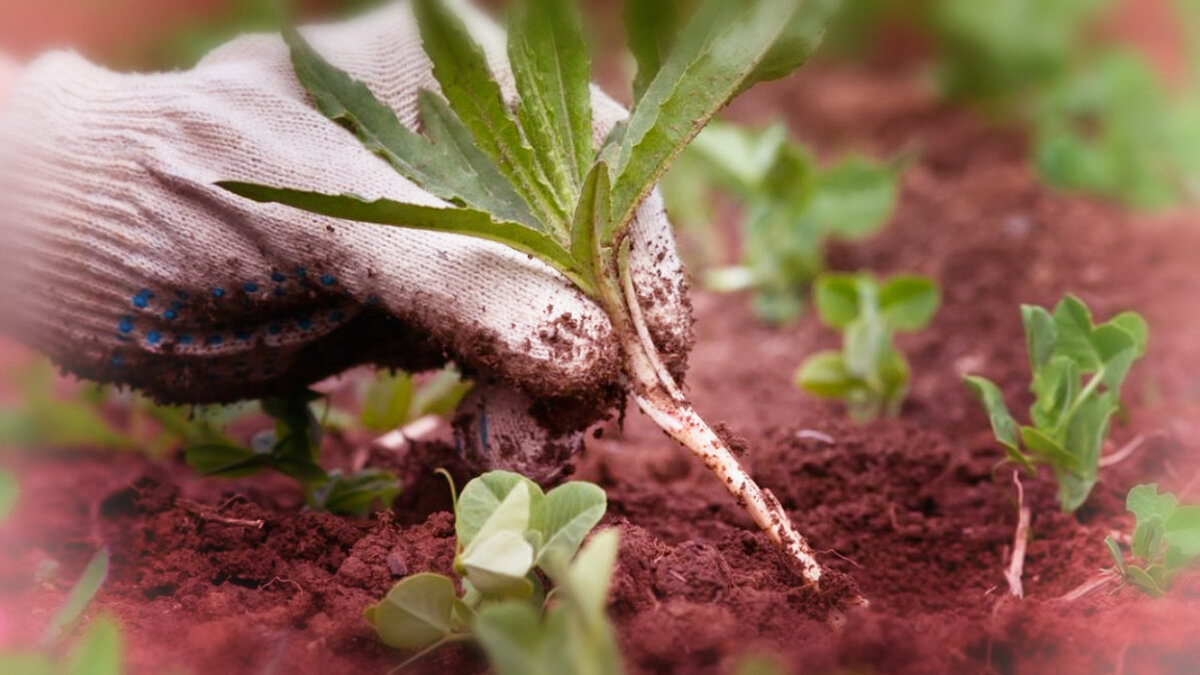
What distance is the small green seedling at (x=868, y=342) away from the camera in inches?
82.0

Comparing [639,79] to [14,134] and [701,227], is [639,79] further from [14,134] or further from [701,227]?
[701,227]

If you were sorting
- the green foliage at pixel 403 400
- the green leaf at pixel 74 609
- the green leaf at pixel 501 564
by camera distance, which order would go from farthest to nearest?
the green foliage at pixel 403 400
the green leaf at pixel 74 609
the green leaf at pixel 501 564

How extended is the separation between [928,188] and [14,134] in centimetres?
261

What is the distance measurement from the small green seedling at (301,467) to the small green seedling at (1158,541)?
0.89 meters

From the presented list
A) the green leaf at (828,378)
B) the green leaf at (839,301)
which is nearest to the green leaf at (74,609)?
the green leaf at (828,378)

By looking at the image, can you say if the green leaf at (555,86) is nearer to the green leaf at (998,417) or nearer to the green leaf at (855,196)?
the green leaf at (998,417)

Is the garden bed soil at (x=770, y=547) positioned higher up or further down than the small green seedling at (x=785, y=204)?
further down

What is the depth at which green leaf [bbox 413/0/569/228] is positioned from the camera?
119cm

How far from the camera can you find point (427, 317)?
1.27 meters

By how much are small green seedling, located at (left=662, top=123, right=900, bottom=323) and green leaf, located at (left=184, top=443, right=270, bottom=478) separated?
5.09 ft

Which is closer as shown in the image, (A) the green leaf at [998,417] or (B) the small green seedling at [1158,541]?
(B) the small green seedling at [1158,541]

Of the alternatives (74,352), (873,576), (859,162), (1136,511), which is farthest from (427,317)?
(859,162)

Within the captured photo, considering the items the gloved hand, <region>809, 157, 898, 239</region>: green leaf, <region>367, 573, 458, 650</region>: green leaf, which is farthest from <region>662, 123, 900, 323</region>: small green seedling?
<region>367, 573, 458, 650</region>: green leaf

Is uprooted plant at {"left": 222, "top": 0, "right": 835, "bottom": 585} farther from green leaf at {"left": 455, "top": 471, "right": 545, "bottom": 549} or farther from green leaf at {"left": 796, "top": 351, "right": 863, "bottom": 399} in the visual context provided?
green leaf at {"left": 796, "top": 351, "right": 863, "bottom": 399}
